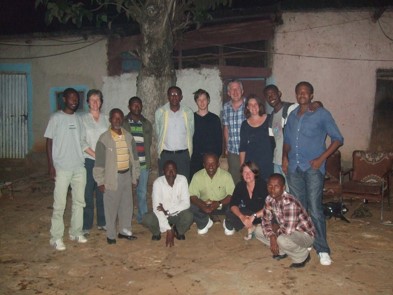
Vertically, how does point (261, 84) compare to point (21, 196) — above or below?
above

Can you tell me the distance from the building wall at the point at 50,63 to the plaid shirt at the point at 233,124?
5.83 meters

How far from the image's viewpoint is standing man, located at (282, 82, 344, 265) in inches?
176

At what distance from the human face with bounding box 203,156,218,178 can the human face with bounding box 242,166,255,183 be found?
513mm

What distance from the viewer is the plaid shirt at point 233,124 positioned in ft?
19.1

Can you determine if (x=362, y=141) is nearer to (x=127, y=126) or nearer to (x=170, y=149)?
(x=170, y=149)

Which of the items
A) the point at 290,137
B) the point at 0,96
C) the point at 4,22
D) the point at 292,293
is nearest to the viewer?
the point at 292,293

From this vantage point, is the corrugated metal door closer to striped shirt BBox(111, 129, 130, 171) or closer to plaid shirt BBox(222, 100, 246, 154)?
striped shirt BBox(111, 129, 130, 171)

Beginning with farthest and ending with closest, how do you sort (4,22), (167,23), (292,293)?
1. (4,22)
2. (167,23)
3. (292,293)

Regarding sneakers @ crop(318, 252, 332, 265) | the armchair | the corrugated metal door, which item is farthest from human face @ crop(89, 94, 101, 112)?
the corrugated metal door

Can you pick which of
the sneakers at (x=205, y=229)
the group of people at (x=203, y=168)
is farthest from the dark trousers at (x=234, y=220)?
the sneakers at (x=205, y=229)

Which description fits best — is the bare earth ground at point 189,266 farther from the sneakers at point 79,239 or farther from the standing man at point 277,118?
the standing man at point 277,118

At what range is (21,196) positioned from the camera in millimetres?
7887

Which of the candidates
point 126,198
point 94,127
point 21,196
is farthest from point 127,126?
point 21,196

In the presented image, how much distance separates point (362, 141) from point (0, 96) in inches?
394
